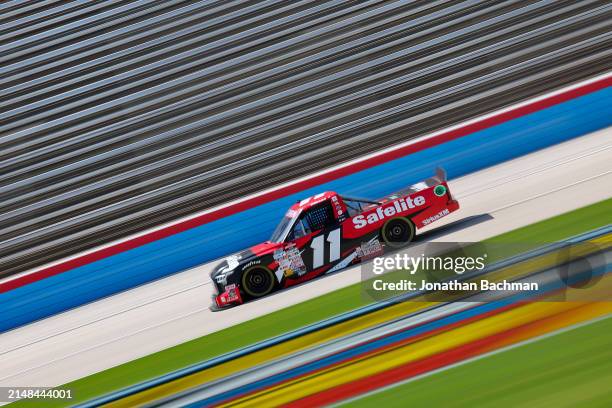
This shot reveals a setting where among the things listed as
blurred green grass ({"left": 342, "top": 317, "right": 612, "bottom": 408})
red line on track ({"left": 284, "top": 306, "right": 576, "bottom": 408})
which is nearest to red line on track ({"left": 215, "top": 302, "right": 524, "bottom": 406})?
red line on track ({"left": 284, "top": 306, "right": 576, "bottom": 408})

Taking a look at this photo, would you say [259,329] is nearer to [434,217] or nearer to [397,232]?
[397,232]

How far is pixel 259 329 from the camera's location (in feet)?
29.4

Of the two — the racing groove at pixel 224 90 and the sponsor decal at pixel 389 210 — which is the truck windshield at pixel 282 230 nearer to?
the sponsor decal at pixel 389 210

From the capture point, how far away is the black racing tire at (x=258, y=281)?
406 inches

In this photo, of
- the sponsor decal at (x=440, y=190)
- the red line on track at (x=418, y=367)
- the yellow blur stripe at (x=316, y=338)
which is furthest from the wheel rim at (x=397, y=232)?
the red line on track at (x=418, y=367)

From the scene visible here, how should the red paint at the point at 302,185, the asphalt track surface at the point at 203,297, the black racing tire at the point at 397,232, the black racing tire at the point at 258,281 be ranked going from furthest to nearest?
1. the red paint at the point at 302,185
2. the black racing tire at the point at 258,281
3. the black racing tire at the point at 397,232
4. the asphalt track surface at the point at 203,297

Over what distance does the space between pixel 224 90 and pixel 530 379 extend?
1137 centimetres

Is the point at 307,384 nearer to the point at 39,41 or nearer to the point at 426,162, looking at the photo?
the point at 426,162

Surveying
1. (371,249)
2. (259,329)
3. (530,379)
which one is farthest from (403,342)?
(371,249)

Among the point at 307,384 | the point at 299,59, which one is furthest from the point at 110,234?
the point at 307,384

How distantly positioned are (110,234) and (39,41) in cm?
482

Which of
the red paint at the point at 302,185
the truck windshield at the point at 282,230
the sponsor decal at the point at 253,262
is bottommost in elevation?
the sponsor decal at the point at 253,262

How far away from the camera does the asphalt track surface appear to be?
1002cm

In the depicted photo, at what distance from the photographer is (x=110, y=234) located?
15.4 metres
